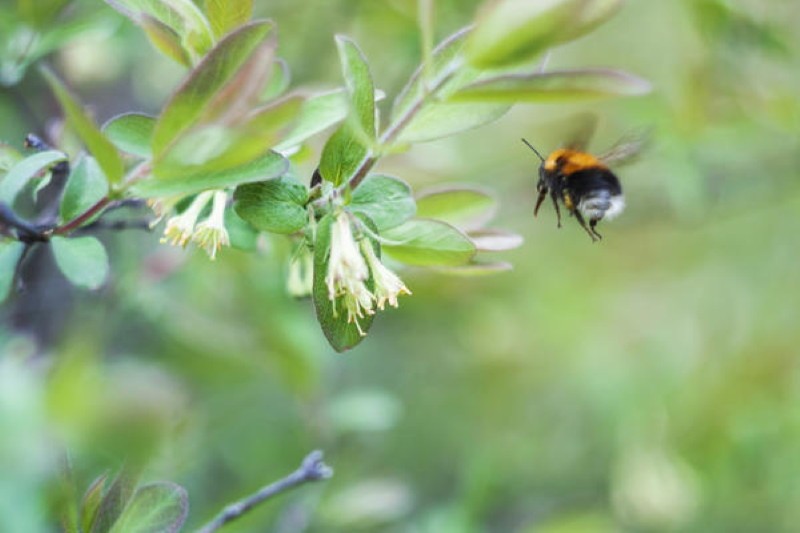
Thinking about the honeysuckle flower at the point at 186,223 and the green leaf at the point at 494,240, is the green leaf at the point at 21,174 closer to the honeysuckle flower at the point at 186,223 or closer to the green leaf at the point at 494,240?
the honeysuckle flower at the point at 186,223

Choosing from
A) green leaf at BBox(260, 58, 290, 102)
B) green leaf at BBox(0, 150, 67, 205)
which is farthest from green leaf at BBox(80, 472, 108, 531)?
green leaf at BBox(260, 58, 290, 102)

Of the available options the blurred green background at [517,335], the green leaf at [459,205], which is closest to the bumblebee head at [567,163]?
the blurred green background at [517,335]

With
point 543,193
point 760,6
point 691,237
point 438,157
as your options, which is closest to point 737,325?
point 691,237

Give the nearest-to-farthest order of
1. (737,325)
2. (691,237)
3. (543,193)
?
(543,193)
(737,325)
(691,237)

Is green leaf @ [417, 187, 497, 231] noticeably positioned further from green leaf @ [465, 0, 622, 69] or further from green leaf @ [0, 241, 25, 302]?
green leaf @ [0, 241, 25, 302]

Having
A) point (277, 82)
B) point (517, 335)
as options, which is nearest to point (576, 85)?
point (277, 82)

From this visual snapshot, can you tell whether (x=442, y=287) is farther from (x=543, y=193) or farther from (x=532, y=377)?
(x=543, y=193)
